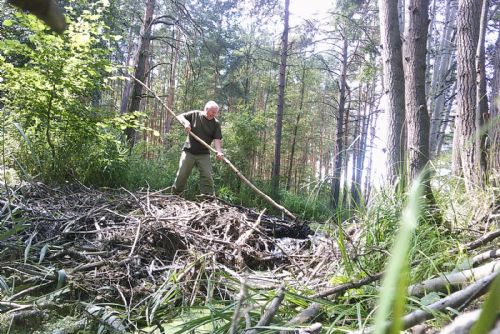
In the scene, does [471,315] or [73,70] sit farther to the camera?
[73,70]

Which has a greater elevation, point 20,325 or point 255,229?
point 255,229

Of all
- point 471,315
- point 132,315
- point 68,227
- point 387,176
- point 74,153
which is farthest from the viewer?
point 74,153

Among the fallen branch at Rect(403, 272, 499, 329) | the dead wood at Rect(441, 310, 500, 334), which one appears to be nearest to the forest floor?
the fallen branch at Rect(403, 272, 499, 329)

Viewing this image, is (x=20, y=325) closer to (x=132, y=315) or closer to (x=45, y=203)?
(x=132, y=315)

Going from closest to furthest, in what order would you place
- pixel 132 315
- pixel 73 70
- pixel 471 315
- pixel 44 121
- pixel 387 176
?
1. pixel 471 315
2. pixel 132 315
3. pixel 387 176
4. pixel 73 70
5. pixel 44 121

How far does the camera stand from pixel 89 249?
2.69m

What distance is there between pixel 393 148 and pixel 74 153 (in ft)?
16.1

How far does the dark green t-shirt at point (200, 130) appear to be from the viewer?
6.18 metres

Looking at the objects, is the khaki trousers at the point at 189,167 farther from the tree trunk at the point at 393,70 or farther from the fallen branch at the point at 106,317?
the fallen branch at the point at 106,317

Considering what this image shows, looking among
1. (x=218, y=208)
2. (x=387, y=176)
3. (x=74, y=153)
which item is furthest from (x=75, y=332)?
(x=74, y=153)

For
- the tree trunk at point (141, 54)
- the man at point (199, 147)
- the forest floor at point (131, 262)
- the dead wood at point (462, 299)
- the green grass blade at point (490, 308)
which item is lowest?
the forest floor at point (131, 262)

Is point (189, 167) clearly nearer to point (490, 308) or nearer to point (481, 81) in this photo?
point (481, 81)

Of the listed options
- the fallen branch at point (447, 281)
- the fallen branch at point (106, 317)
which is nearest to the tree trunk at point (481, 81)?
the fallen branch at point (447, 281)

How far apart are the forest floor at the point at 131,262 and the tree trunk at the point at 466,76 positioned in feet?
3.87
